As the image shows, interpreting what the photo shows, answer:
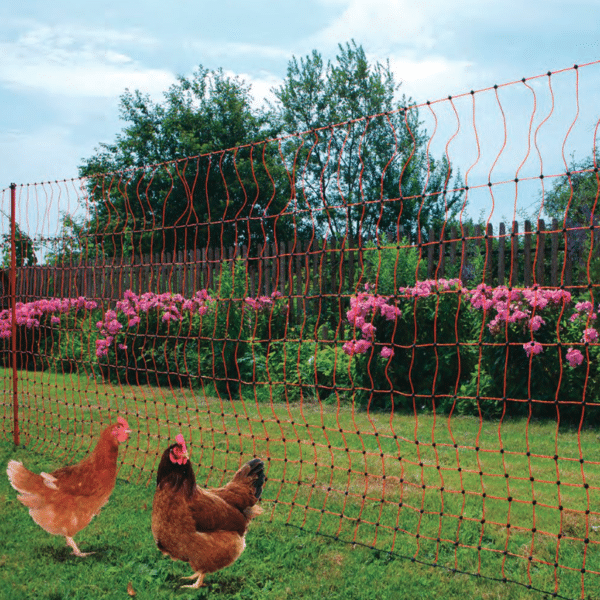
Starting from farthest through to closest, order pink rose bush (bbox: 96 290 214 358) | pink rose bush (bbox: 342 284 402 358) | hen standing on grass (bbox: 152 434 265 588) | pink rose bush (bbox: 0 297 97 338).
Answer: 1. pink rose bush (bbox: 0 297 97 338)
2. pink rose bush (bbox: 96 290 214 358)
3. pink rose bush (bbox: 342 284 402 358)
4. hen standing on grass (bbox: 152 434 265 588)

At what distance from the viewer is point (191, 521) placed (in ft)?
8.86

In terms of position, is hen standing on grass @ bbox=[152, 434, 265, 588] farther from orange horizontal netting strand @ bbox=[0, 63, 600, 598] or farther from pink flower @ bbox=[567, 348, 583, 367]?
pink flower @ bbox=[567, 348, 583, 367]

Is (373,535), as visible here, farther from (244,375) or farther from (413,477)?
(244,375)

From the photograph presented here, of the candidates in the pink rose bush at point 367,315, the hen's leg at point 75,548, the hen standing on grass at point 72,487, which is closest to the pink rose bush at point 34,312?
the pink rose bush at point 367,315

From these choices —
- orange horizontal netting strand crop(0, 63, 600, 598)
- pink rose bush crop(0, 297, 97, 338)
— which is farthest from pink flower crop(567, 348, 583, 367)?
pink rose bush crop(0, 297, 97, 338)

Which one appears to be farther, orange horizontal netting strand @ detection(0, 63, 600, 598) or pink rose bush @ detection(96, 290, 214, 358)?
pink rose bush @ detection(96, 290, 214, 358)

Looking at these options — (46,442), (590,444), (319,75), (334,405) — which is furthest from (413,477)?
(319,75)

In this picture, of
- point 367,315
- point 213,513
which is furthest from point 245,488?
point 367,315

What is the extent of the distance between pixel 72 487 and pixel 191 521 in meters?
0.81

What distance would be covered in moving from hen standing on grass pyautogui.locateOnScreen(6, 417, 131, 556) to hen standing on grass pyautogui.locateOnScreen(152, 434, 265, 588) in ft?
1.54

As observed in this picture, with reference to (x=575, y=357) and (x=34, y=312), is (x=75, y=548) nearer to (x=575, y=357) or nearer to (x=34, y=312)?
(x=575, y=357)

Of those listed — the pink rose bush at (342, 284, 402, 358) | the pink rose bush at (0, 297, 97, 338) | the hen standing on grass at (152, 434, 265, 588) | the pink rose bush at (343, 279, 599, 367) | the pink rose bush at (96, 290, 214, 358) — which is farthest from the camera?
the pink rose bush at (0, 297, 97, 338)

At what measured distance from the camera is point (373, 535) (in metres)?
3.18

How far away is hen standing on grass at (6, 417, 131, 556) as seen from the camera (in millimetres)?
3135
